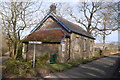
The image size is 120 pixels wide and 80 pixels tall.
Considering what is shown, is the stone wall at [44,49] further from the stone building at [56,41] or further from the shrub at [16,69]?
the shrub at [16,69]

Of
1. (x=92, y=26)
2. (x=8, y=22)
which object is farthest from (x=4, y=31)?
(x=92, y=26)

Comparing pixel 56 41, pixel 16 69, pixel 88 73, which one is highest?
pixel 56 41

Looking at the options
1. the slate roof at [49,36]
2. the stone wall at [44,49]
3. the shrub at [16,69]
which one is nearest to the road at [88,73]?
the shrub at [16,69]

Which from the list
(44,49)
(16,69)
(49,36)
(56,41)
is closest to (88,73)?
(16,69)

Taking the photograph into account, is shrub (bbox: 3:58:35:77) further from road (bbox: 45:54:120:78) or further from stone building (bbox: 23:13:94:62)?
stone building (bbox: 23:13:94:62)

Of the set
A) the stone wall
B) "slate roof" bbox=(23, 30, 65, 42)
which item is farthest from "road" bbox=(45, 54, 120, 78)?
"slate roof" bbox=(23, 30, 65, 42)

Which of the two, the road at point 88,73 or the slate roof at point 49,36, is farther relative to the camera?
the slate roof at point 49,36

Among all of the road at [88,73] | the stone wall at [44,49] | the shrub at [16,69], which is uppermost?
the stone wall at [44,49]

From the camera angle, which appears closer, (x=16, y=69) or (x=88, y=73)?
(x=16, y=69)

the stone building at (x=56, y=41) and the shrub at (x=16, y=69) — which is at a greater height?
the stone building at (x=56, y=41)

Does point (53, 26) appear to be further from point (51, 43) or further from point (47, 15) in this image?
point (51, 43)

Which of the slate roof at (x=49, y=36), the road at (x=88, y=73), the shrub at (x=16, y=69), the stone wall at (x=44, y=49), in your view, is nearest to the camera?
the shrub at (x=16, y=69)

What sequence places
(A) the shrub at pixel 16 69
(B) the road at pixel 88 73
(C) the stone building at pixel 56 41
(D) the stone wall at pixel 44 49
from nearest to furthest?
(A) the shrub at pixel 16 69 → (B) the road at pixel 88 73 → (D) the stone wall at pixel 44 49 → (C) the stone building at pixel 56 41

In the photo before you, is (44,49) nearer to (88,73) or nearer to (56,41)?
(56,41)
